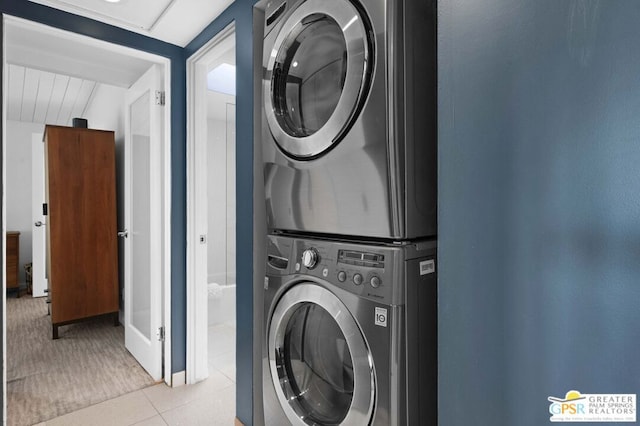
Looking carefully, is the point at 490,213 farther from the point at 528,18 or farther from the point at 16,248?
the point at 16,248

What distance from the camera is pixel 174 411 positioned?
86.1 inches

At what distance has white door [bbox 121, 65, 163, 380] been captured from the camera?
254cm

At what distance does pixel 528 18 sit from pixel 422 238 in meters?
0.58

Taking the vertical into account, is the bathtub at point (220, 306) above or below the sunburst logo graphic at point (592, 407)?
below

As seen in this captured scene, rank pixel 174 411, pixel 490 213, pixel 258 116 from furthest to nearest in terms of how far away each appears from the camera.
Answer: pixel 174 411 < pixel 258 116 < pixel 490 213

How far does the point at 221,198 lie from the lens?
4.99 m

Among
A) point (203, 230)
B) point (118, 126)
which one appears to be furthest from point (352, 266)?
point (118, 126)

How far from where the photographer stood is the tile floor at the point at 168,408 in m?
2.08

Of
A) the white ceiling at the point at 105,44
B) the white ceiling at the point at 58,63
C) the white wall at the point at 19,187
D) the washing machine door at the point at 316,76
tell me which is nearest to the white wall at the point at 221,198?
the white ceiling at the point at 58,63

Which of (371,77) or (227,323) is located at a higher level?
(371,77)

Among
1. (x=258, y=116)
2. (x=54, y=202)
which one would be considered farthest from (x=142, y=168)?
(x=258, y=116)

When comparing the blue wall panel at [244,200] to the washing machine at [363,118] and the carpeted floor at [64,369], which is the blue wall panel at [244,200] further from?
the carpeted floor at [64,369]

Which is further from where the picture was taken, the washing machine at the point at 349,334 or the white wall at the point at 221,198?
the white wall at the point at 221,198

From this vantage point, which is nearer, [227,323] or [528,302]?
[528,302]
